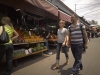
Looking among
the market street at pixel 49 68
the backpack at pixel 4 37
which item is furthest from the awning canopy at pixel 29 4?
the market street at pixel 49 68

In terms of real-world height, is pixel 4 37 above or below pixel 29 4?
below

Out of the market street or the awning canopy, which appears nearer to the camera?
the market street

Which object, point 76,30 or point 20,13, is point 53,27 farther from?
point 76,30

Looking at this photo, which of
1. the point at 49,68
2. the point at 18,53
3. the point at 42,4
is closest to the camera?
the point at 49,68

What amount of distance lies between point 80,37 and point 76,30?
271 millimetres

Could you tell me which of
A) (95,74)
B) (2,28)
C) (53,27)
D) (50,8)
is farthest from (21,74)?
(53,27)

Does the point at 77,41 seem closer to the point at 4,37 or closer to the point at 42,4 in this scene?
the point at 4,37

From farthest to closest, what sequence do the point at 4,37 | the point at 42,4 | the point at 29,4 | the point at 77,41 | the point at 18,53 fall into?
1. the point at 29,4
2. the point at 42,4
3. the point at 18,53
4. the point at 77,41
5. the point at 4,37

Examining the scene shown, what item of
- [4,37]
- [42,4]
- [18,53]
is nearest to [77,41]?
[4,37]

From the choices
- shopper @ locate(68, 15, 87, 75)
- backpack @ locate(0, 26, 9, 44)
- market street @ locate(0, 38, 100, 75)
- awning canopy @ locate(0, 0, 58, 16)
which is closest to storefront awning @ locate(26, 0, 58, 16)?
awning canopy @ locate(0, 0, 58, 16)

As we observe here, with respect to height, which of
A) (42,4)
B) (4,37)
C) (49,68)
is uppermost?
(42,4)

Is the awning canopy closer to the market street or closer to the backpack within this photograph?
the backpack

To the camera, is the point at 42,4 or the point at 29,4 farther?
the point at 29,4

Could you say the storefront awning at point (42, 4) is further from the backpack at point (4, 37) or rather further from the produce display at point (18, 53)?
the produce display at point (18, 53)
